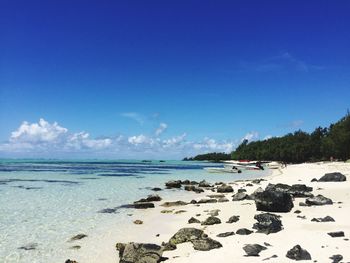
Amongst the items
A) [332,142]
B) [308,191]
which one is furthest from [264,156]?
[308,191]

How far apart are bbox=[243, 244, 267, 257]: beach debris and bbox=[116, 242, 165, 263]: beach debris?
9.19ft

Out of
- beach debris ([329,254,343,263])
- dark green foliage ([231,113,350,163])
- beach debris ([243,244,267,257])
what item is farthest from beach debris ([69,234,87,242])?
dark green foliage ([231,113,350,163])

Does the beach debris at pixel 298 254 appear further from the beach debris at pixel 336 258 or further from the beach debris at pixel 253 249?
the beach debris at pixel 253 249

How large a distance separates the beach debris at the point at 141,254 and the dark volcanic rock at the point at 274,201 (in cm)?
916

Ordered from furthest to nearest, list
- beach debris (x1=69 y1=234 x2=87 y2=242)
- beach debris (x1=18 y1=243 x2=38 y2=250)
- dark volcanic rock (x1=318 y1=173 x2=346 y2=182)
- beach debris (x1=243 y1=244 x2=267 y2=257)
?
dark volcanic rock (x1=318 y1=173 x2=346 y2=182) < beach debris (x1=69 y1=234 x2=87 y2=242) < beach debris (x1=18 y1=243 x2=38 y2=250) < beach debris (x1=243 y1=244 x2=267 y2=257)

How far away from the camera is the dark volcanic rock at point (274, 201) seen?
66.0 ft

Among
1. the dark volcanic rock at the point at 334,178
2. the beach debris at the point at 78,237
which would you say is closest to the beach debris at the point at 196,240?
the beach debris at the point at 78,237

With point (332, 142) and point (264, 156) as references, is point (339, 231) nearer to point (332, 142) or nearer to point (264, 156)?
point (332, 142)

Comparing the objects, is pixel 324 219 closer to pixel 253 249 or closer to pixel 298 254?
pixel 253 249

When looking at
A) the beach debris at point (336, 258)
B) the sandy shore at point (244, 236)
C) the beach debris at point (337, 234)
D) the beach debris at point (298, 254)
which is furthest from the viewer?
the beach debris at point (337, 234)

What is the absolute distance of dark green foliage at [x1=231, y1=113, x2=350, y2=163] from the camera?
97.1 m

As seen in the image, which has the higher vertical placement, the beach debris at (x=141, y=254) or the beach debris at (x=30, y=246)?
the beach debris at (x=141, y=254)

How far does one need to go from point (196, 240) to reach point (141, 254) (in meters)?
2.48

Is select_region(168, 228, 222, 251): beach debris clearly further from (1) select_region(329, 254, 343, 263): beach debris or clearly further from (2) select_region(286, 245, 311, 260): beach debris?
(1) select_region(329, 254, 343, 263): beach debris
